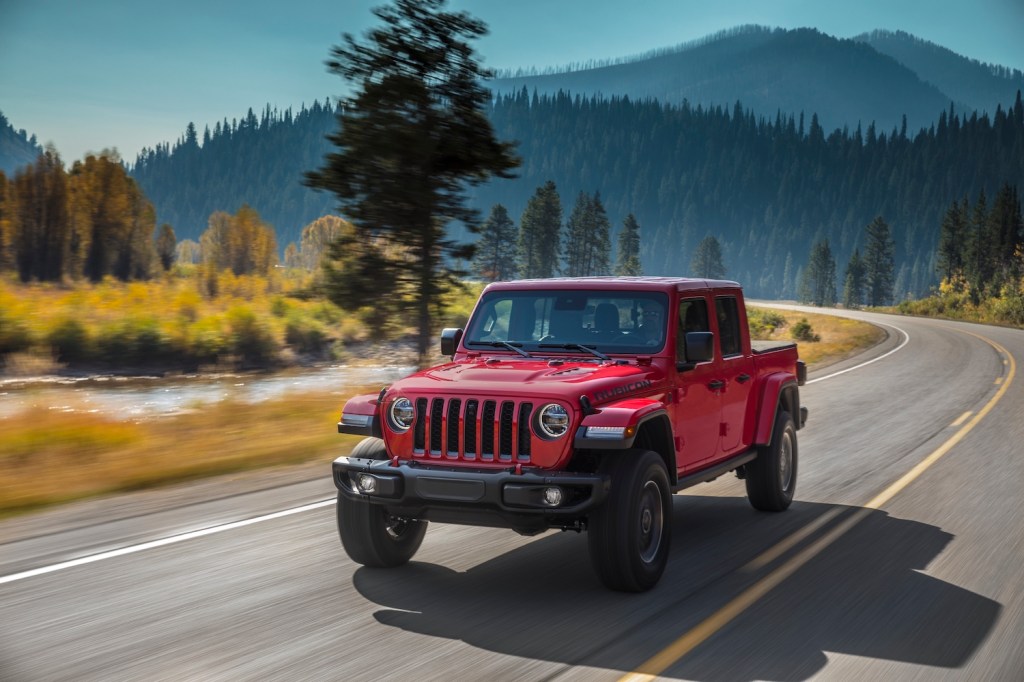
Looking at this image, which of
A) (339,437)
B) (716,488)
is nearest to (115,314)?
(339,437)

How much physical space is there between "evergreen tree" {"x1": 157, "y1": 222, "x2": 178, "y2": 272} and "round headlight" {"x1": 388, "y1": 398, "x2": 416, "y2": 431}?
10618 centimetres

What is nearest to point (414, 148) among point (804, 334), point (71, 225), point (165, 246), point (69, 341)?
point (69, 341)

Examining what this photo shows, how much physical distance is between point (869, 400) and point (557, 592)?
13969 mm

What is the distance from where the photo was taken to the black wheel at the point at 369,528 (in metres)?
6.05

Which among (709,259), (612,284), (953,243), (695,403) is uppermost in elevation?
A: (953,243)

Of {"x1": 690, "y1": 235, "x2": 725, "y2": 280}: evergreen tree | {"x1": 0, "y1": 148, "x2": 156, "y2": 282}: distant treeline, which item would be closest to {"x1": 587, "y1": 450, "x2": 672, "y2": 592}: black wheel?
{"x1": 0, "y1": 148, "x2": 156, "y2": 282}: distant treeline

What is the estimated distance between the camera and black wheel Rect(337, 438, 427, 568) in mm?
6055

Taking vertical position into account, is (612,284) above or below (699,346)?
above

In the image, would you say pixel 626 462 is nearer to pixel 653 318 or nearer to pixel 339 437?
pixel 653 318

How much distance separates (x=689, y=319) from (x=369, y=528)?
2777 millimetres

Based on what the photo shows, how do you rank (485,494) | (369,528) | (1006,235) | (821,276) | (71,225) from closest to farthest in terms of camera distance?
Result: (485,494)
(369,528)
(71,225)
(1006,235)
(821,276)

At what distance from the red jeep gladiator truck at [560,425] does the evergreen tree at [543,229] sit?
103835 mm

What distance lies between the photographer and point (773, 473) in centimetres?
820

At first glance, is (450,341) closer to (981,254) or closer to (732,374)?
(732,374)
